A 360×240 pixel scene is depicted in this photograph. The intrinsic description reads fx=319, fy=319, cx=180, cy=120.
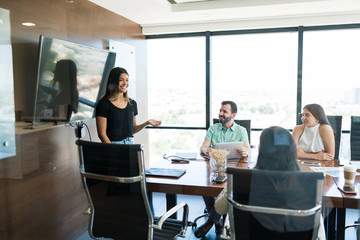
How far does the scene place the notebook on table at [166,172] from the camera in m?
2.36

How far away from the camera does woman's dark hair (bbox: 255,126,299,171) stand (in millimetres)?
1648

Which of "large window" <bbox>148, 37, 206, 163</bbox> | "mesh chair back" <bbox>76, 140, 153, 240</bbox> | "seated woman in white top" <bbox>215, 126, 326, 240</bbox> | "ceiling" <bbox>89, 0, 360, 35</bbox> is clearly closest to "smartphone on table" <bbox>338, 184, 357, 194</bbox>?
"seated woman in white top" <bbox>215, 126, 326, 240</bbox>

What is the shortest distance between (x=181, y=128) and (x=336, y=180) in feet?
10.6

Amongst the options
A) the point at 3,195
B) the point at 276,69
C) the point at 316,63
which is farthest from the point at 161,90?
the point at 3,195

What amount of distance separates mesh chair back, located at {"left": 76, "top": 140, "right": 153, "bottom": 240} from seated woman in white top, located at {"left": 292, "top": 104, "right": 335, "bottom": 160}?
1.80 m

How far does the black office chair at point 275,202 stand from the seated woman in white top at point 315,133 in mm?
1614

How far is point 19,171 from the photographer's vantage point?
2.59 metres

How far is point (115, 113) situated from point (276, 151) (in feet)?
5.91

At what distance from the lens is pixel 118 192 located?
6.36 ft

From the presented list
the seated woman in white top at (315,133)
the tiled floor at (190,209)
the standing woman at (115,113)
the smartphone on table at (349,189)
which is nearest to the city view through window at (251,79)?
the tiled floor at (190,209)

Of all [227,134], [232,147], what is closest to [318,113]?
[227,134]

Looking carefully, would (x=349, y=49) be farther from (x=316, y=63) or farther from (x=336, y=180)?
(x=336, y=180)

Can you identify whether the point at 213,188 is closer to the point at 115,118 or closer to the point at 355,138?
the point at 115,118

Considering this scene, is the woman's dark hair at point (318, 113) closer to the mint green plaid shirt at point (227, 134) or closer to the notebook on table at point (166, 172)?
the mint green plaid shirt at point (227, 134)
